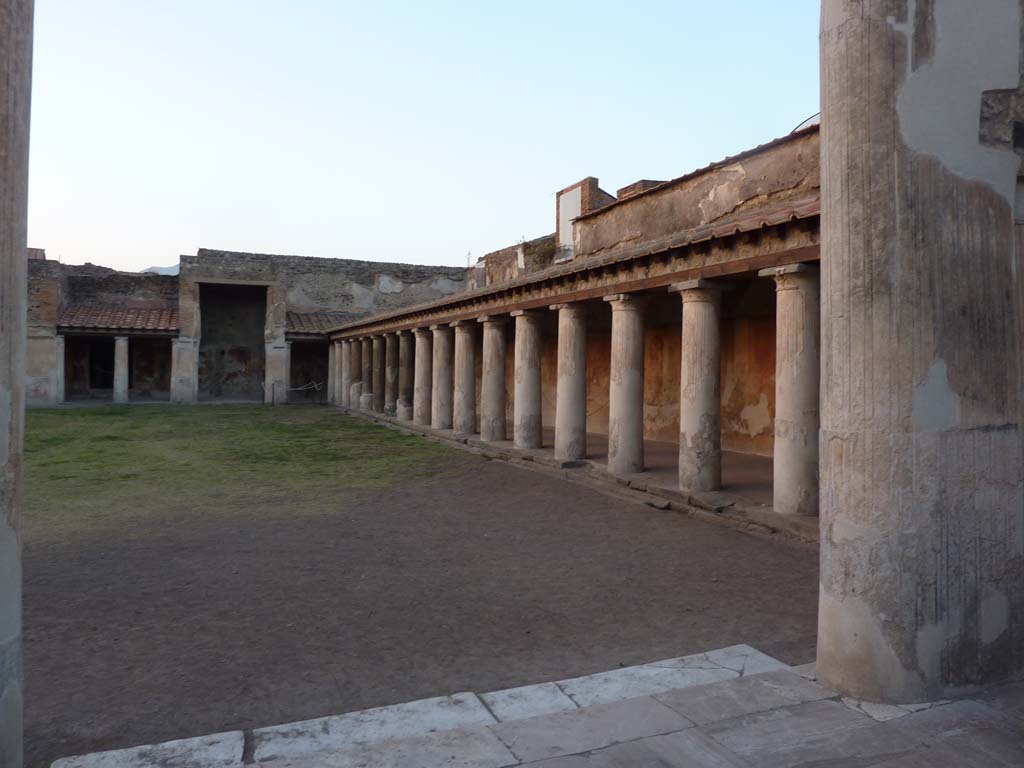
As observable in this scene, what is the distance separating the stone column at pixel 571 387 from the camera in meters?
11.8

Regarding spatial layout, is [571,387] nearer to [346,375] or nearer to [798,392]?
[798,392]

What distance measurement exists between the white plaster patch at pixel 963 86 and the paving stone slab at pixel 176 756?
3.90 metres

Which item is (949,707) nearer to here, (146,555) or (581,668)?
(581,668)

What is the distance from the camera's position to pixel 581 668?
13.2ft

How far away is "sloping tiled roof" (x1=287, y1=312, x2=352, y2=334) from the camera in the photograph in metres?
29.6

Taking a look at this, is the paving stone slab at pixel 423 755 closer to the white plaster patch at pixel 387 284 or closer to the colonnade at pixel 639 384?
the colonnade at pixel 639 384

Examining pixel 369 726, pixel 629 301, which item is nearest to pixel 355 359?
pixel 629 301

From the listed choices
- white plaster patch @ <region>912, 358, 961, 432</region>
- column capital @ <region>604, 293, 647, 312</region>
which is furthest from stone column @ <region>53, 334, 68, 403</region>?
white plaster patch @ <region>912, 358, 961, 432</region>

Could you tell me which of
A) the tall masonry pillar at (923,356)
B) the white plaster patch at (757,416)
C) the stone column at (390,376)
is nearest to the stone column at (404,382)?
the stone column at (390,376)

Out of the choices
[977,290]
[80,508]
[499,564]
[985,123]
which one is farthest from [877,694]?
[80,508]

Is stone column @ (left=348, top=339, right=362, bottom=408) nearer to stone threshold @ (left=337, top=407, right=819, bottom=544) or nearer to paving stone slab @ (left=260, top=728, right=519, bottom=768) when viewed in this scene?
stone threshold @ (left=337, top=407, right=819, bottom=544)

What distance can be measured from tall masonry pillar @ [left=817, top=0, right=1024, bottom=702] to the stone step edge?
2.04ft

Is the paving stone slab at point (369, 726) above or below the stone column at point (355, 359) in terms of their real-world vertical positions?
below

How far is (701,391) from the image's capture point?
9.09 m
